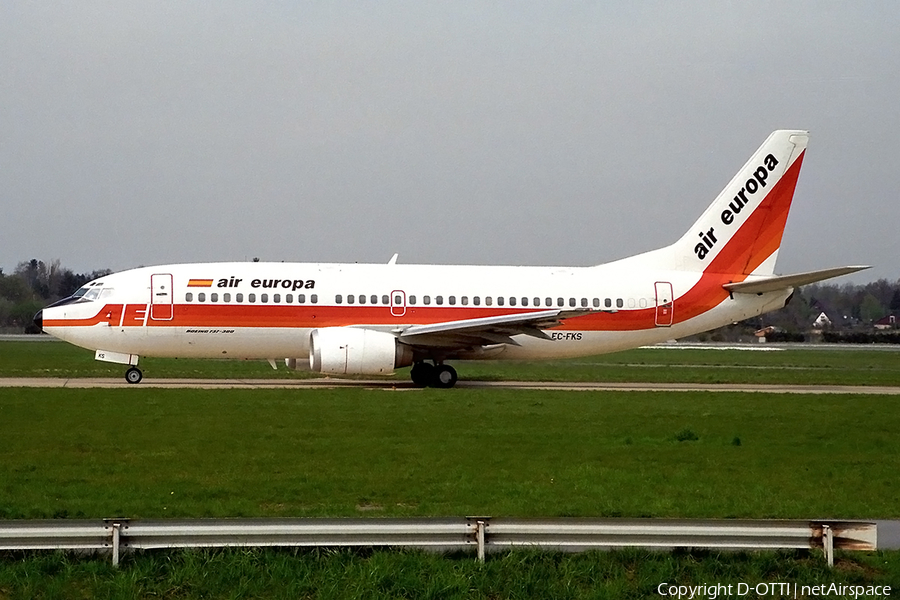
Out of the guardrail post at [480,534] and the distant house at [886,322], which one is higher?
the distant house at [886,322]

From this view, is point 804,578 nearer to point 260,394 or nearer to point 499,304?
point 260,394

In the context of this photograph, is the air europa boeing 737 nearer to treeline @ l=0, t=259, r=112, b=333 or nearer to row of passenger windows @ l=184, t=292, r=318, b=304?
row of passenger windows @ l=184, t=292, r=318, b=304

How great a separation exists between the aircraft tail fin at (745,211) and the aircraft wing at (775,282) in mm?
766

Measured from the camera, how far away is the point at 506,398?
25.9 meters

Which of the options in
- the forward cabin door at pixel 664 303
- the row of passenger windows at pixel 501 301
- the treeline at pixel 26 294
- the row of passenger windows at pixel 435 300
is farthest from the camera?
the treeline at pixel 26 294

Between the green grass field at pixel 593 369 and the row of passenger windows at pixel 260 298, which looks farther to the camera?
the green grass field at pixel 593 369

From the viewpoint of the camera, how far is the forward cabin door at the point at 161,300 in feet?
94.0

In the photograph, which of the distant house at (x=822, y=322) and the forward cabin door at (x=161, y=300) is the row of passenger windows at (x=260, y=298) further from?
the distant house at (x=822, y=322)

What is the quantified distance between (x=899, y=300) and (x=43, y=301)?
88.4m

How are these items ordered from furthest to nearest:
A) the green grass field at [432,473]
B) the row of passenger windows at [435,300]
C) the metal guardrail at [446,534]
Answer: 1. the row of passenger windows at [435,300]
2. the green grass field at [432,473]
3. the metal guardrail at [446,534]

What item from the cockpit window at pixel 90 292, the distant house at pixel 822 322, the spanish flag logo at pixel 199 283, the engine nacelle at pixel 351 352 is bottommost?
the engine nacelle at pixel 351 352

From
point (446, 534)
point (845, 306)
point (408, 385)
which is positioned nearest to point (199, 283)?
point (408, 385)

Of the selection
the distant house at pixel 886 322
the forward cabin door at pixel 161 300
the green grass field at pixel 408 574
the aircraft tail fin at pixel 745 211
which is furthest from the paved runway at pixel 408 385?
the distant house at pixel 886 322

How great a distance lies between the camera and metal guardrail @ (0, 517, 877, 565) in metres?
9.12
